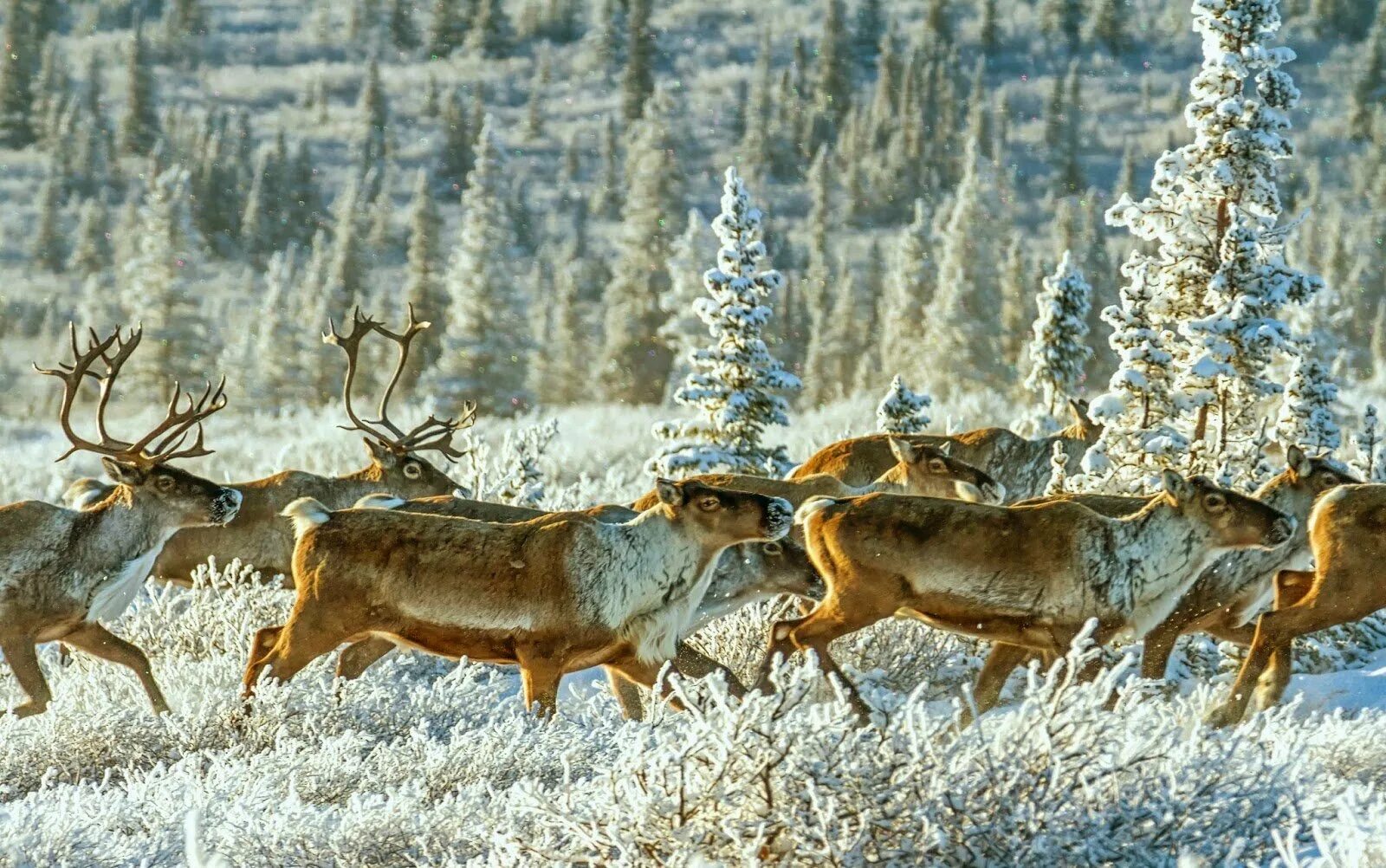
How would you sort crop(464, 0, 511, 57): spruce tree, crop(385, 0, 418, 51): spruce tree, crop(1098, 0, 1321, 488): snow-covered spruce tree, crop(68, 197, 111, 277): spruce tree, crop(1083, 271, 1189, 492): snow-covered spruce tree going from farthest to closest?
crop(385, 0, 418, 51): spruce tree → crop(464, 0, 511, 57): spruce tree → crop(68, 197, 111, 277): spruce tree → crop(1098, 0, 1321, 488): snow-covered spruce tree → crop(1083, 271, 1189, 492): snow-covered spruce tree

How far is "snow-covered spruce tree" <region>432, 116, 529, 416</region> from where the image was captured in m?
42.6

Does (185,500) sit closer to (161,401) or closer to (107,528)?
(107,528)

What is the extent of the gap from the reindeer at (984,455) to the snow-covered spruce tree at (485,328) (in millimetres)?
28911

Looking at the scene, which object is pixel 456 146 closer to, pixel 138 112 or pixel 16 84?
pixel 138 112

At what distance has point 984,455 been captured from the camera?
1380 cm

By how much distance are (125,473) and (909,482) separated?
5288 millimetres

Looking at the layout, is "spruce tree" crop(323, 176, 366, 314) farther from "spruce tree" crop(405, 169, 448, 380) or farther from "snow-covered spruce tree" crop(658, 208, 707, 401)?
"snow-covered spruce tree" crop(658, 208, 707, 401)

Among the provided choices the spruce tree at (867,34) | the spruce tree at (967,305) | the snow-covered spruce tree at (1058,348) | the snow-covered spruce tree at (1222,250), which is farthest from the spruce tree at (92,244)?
the snow-covered spruce tree at (1222,250)

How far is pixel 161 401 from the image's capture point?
153 ft

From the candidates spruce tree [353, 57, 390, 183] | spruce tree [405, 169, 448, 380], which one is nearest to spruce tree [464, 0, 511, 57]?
spruce tree [353, 57, 390, 183]

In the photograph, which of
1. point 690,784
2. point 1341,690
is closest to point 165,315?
point 1341,690

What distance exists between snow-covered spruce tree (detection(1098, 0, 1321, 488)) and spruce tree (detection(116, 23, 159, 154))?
92.7 m

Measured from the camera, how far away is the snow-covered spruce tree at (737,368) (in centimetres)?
1761

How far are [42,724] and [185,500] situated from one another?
205cm
